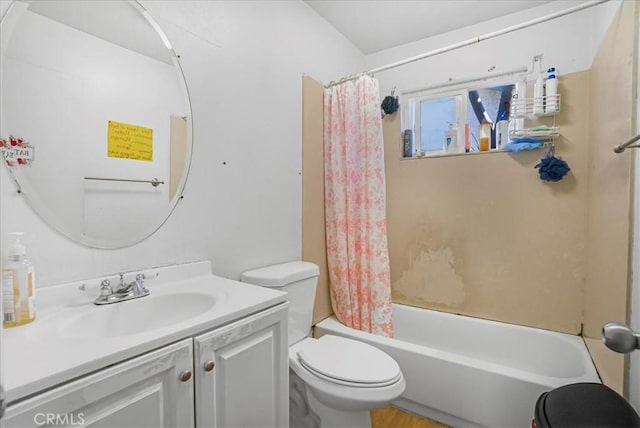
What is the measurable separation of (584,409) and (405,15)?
2.33 meters

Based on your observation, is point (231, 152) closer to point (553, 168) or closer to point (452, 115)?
point (452, 115)

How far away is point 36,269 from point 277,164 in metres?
1.17

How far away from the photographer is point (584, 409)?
0.81m

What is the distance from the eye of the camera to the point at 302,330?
173cm

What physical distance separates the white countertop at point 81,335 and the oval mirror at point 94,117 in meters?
0.20

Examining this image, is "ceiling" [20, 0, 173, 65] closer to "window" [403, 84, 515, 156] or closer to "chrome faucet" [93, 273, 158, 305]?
"chrome faucet" [93, 273, 158, 305]

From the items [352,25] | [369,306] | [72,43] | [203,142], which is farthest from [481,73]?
[72,43]

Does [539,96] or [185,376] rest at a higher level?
[539,96]

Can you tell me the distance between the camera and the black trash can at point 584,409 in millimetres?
755

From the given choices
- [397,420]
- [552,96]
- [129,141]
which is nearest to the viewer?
[129,141]

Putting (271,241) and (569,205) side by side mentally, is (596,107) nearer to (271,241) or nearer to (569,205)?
(569,205)

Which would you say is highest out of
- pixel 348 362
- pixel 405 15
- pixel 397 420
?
pixel 405 15

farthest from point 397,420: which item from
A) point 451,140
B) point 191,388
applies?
point 451,140

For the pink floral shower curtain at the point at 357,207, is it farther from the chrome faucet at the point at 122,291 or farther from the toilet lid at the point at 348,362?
the chrome faucet at the point at 122,291
